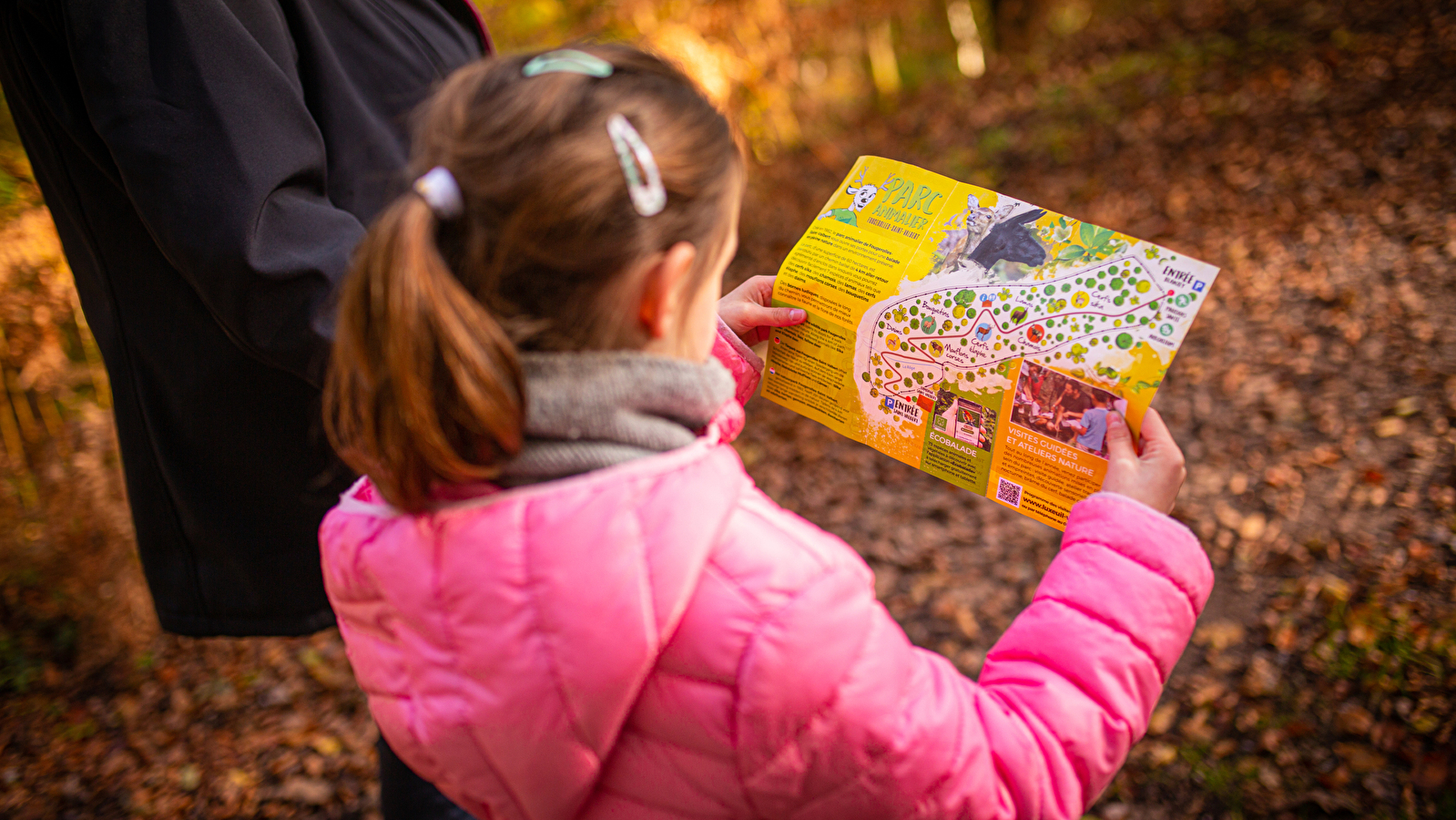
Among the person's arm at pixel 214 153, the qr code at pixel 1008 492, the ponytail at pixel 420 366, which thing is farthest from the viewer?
the qr code at pixel 1008 492

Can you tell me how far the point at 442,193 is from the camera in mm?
944

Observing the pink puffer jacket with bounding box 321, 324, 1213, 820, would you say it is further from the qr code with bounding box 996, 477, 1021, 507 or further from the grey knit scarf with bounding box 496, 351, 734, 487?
the qr code with bounding box 996, 477, 1021, 507

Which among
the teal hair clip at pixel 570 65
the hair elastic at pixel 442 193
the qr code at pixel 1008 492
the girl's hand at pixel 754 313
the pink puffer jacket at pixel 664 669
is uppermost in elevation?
the teal hair clip at pixel 570 65

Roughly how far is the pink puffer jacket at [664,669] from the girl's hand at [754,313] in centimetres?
55

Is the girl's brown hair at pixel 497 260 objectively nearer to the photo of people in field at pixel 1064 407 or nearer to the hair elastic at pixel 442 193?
the hair elastic at pixel 442 193

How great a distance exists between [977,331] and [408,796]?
1.59 m

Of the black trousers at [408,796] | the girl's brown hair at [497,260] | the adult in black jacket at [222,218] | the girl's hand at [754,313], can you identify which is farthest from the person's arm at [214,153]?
the black trousers at [408,796]

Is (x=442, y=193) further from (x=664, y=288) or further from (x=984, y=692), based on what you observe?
(x=984, y=692)

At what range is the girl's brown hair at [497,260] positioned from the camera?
924 millimetres

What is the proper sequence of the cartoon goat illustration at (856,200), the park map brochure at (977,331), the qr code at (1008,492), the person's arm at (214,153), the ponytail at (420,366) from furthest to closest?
the cartoon goat illustration at (856,200), the qr code at (1008,492), the park map brochure at (977,331), the person's arm at (214,153), the ponytail at (420,366)

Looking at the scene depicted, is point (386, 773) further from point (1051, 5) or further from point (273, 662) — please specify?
point (1051, 5)

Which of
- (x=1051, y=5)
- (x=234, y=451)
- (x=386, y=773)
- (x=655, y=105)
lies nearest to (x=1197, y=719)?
(x=386, y=773)

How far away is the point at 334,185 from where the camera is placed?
1533 mm

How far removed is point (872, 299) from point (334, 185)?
1.04m
